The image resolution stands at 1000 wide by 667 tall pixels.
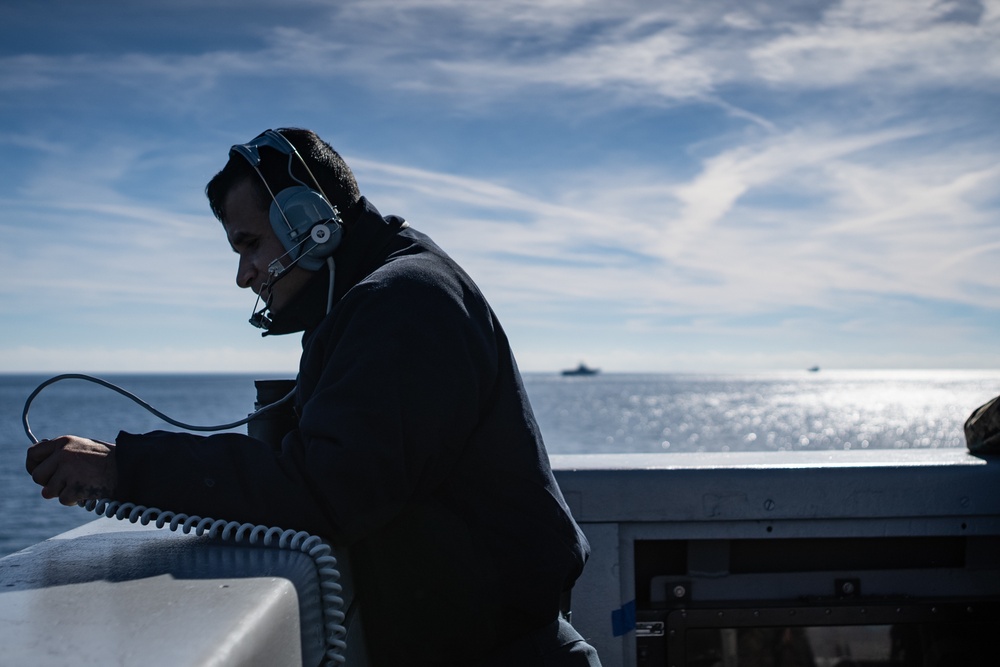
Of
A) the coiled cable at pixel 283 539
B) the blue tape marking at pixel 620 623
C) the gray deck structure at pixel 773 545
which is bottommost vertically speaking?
the blue tape marking at pixel 620 623

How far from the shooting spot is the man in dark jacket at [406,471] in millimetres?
1505

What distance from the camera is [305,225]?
6.63 ft

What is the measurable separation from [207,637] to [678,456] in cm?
252

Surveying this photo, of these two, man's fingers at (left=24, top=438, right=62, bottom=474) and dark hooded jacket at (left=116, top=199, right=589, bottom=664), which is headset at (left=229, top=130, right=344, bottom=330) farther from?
man's fingers at (left=24, top=438, right=62, bottom=474)

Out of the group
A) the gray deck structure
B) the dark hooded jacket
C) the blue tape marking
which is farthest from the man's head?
the blue tape marking

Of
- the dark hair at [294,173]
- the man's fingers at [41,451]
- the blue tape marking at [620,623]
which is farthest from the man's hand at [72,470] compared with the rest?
the blue tape marking at [620,623]

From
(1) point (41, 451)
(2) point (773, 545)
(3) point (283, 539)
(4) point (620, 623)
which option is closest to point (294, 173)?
(1) point (41, 451)

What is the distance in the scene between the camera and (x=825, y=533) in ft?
9.70

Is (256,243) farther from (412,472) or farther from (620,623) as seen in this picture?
(620,623)

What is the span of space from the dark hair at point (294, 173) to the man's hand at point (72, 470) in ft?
2.52

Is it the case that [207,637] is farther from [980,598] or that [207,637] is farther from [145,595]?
[980,598]

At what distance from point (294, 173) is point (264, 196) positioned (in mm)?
87

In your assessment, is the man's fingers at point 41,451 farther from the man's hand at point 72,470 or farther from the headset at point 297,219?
the headset at point 297,219

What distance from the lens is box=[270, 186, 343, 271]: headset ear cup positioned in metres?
2.02
